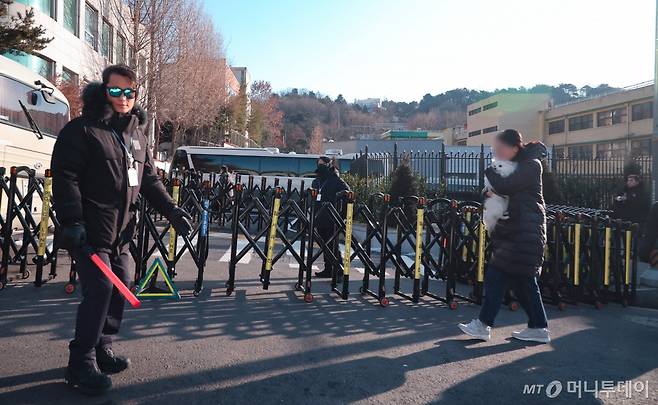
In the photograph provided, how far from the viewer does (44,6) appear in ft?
67.0

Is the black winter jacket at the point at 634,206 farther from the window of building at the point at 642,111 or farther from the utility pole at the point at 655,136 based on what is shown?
the window of building at the point at 642,111

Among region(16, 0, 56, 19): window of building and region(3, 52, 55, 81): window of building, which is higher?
region(16, 0, 56, 19): window of building

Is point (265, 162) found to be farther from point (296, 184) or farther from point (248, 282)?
point (248, 282)

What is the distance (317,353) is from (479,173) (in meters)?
12.7

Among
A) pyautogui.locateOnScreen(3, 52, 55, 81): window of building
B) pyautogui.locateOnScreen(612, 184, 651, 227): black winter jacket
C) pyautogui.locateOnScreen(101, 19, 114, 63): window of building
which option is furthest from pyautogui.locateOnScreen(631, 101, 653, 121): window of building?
pyautogui.locateOnScreen(3, 52, 55, 81): window of building

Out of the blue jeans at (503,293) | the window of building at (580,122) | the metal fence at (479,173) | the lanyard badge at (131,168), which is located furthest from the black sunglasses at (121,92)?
the window of building at (580,122)

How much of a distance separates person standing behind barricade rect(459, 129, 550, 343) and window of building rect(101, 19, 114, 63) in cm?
2506

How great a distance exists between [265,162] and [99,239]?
20.7m

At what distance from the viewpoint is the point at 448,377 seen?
3582 millimetres

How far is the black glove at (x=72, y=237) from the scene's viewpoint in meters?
2.79

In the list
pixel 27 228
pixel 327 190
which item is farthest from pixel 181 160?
pixel 27 228

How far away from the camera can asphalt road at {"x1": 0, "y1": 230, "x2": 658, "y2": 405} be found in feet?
10.5

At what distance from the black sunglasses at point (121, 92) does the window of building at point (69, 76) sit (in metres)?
20.9

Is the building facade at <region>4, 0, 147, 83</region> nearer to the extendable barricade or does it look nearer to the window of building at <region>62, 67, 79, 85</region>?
the window of building at <region>62, 67, 79, 85</region>
